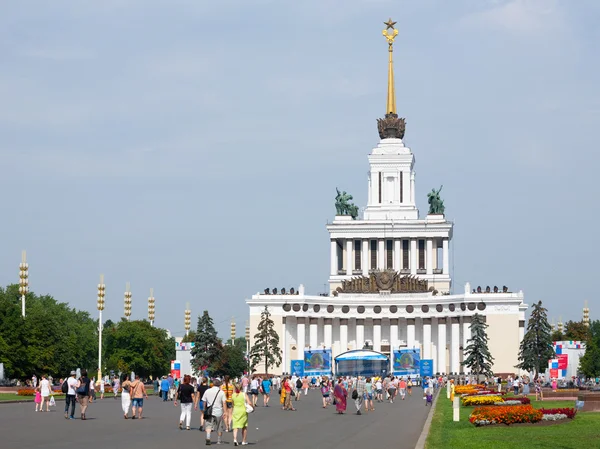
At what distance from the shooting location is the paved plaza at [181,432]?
108 ft

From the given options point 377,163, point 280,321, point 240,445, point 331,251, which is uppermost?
point 377,163

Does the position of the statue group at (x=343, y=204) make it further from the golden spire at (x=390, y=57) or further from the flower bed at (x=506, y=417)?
the flower bed at (x=506, y=417)

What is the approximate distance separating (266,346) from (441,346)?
26098 mm

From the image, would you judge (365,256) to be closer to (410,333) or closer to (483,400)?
(410,333)

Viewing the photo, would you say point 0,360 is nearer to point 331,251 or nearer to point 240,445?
point 240,445

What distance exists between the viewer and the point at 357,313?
150250 mm

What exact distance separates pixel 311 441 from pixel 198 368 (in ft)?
257

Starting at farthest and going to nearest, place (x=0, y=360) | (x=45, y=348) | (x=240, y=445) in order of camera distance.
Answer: (x=45, y=348), (x=0, y=360), (x=240, y=445)

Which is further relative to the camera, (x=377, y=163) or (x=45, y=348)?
(x=377, y=163)

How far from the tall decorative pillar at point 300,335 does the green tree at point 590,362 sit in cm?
3424

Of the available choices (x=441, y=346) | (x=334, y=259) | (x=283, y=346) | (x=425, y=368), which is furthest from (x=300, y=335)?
(x=425, y=368)

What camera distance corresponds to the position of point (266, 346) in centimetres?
13250

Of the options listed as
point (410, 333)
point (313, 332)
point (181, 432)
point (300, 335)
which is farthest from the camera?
point (313, 332)

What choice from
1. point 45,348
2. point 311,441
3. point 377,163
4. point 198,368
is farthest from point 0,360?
point 377,163
